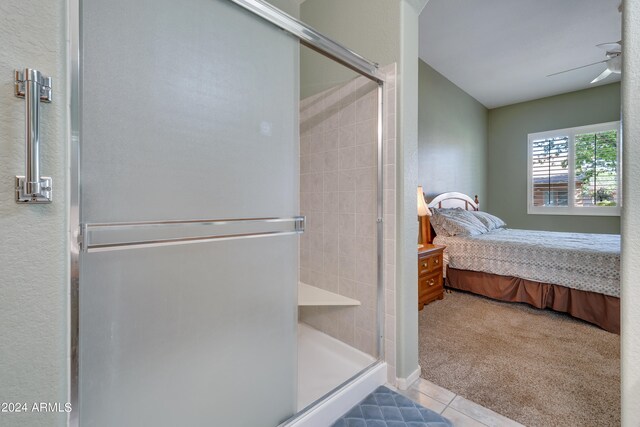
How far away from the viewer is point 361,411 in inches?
60.5

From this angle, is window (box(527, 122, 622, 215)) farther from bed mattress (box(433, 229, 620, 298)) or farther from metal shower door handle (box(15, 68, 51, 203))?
metal shower door handle (box(15, 68, 51, 203))

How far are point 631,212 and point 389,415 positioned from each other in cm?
137

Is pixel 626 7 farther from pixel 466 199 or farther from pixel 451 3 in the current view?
pixel 466 199

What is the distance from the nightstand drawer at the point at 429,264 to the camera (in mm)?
2840

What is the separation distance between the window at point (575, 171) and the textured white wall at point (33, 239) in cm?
614

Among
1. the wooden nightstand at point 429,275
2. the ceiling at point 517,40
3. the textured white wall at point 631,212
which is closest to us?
the textured white wall at point 631,212

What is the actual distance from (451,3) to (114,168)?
10.3 ft

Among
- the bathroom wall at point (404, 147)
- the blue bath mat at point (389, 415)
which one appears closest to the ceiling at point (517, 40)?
the bathroom wall at point (404, 147)

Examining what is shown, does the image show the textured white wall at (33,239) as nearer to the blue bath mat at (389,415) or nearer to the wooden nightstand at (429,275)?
the blue bath mat at (389,415)

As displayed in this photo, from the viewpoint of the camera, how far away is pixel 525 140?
5.20m

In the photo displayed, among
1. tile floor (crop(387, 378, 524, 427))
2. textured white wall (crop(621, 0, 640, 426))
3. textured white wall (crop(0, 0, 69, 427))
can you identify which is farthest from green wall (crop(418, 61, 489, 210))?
textured white wall (crop(0, 0, 69, 427))

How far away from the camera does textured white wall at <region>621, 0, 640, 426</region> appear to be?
3.17ft

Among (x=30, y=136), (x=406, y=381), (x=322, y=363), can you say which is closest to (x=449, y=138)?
(x=406, y=381)

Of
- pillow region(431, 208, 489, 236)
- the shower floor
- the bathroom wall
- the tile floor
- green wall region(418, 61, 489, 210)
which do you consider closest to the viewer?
the tile floor
